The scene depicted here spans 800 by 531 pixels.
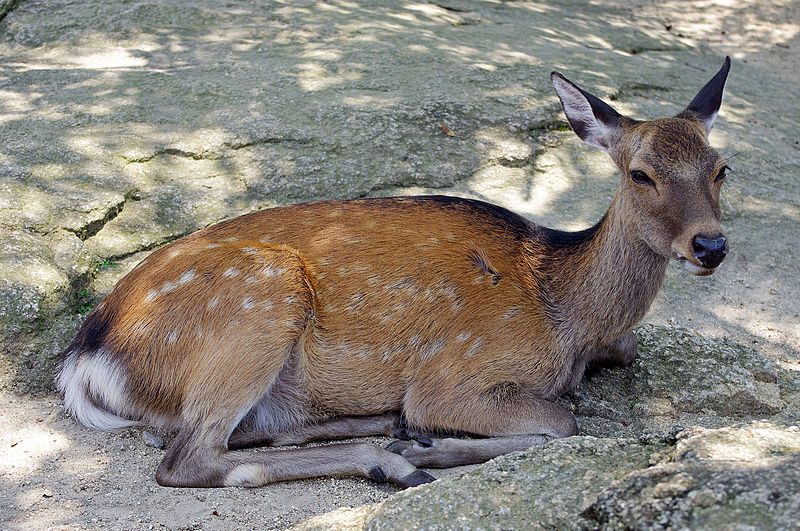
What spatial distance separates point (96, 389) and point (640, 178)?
273 cm

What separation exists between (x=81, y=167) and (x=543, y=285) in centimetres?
309

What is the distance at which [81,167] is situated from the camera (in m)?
5.34

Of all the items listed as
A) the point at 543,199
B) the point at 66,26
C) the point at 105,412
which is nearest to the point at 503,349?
the point at 105,412

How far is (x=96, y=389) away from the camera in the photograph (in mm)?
3879

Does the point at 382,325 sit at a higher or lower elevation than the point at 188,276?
lower

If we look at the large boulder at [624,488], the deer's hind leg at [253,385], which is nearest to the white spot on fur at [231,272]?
the deer's hind leg at [253,385]

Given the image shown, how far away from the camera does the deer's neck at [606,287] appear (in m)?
4.00

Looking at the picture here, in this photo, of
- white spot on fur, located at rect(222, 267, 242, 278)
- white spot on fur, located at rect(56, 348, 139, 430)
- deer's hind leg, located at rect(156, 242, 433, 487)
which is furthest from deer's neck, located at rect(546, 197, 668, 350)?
white spot on fur, located at rect(56, 348, 139, 430)

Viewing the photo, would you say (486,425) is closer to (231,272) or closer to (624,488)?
(231,272)

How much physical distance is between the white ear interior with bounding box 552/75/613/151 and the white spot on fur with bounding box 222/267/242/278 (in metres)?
1.83

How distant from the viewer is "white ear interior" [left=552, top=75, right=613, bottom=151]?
4219 mm

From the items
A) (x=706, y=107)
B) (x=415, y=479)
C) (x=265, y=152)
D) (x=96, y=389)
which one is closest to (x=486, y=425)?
(x=415, y=479)

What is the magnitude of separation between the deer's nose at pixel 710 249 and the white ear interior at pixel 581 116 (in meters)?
0.94

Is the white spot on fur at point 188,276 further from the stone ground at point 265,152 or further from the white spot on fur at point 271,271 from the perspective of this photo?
the stone ground at point 265,152
